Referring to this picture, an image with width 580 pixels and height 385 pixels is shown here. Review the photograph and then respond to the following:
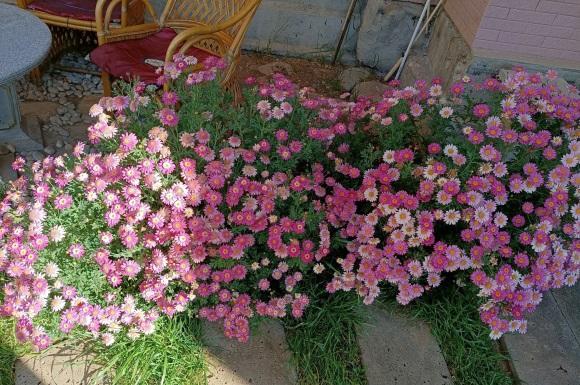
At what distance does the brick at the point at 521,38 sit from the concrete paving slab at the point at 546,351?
145cm

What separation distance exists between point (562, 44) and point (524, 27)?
9.9 inches

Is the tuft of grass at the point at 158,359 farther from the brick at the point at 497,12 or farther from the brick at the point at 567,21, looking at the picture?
the brick at the point at 567,21

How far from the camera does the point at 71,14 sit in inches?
123

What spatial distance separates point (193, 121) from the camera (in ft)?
6.72

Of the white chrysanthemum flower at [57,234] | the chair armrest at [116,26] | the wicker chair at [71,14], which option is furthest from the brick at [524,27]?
the white chrysanthemum flower at [57,234]

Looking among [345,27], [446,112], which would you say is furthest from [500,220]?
[345,27]

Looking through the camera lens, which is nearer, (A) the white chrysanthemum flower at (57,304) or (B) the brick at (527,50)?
(A) the white chrysanthemum flower at (57,304)

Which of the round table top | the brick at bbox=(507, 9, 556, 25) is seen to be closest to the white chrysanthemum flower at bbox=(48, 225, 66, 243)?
the round table top

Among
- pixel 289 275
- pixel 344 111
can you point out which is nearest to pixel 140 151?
pixel 289 275

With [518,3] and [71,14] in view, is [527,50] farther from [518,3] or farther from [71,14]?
[71,14]

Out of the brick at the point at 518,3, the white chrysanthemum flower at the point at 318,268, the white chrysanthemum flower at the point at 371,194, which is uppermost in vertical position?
the brick at the point at 518,3

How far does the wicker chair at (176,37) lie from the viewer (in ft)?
8.72

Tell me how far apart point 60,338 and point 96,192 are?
59 cm

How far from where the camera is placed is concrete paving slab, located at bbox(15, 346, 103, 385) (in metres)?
1.83
